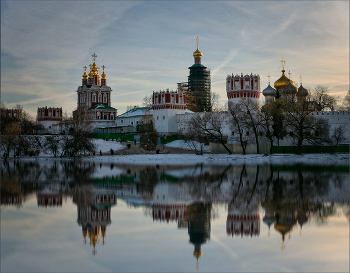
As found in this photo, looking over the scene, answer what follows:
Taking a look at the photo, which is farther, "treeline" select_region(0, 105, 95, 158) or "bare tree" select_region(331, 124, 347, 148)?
"bare tree" select_region(331, 124, 347, 148)

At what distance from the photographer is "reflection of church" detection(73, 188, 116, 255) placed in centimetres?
833

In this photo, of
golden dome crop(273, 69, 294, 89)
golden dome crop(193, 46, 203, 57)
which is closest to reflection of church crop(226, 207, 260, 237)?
golden dome crop(273, 69, 294, 89)

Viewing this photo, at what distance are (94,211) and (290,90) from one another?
39486 millimetres

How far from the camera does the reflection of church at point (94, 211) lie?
8.33 metres

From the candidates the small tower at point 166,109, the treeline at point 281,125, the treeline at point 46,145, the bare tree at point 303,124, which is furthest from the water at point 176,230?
the small tower at point 166,109

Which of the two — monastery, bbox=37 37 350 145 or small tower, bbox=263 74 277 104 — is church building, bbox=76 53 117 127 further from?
small tower, bbox=263 74 277 104

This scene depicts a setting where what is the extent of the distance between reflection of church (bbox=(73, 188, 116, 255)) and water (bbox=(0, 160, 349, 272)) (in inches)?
0.8

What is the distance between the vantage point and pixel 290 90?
4681cm

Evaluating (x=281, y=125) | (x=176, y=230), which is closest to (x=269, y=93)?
(x=281, y=125)

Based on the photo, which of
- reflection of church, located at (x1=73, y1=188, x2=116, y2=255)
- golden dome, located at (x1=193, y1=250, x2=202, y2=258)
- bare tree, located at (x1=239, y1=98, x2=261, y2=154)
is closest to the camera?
golden dome, located at (x1=193, y1=250, x2=202, y2=258)

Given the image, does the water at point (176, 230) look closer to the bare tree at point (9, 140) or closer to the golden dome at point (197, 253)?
the golden dome at point (197, 253)

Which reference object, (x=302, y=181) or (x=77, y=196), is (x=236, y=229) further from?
(x=302, y=181)

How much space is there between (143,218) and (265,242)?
3099mm

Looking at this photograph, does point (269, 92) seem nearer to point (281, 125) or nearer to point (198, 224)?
point (281, 125)
